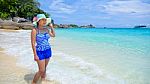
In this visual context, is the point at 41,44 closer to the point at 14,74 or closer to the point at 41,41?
the point at 41,41

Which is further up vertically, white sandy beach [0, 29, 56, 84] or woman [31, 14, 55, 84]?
woman [31, 14, 55, 84]

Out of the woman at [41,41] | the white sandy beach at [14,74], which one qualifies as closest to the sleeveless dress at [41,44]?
the woman at [41,41]

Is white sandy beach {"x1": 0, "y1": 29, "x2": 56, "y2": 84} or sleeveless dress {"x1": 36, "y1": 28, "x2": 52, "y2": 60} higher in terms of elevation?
sleeveless dress {"x1": 36, "y1": 28, "x2": 52, "y2": 60}

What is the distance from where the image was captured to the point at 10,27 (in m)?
33.8

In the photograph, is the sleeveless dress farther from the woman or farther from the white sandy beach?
the white sandy beach

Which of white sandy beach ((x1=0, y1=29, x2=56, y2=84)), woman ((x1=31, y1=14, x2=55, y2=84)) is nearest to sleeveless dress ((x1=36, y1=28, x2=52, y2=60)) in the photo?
woman ((x1=31, y1=14, x2=55, y2=84))

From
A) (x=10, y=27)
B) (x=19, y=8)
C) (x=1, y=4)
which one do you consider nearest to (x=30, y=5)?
(x=19, y=8)

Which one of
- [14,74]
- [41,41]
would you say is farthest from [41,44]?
[14,74]

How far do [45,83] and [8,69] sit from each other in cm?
162

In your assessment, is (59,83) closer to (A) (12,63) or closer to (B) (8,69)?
(B) (8,69)

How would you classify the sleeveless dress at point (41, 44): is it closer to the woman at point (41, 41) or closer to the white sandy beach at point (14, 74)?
the woman at point (41, 41)

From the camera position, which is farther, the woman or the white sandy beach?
the white sandy beach

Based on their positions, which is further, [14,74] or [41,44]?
[14,74]

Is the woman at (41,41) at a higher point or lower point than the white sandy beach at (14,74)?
higher
